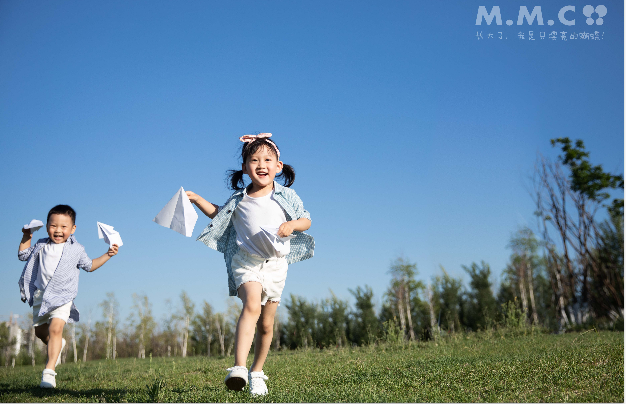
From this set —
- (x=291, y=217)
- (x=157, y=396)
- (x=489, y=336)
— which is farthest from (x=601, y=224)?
(x=157, y=396)

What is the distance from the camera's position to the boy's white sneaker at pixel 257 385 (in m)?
3.28

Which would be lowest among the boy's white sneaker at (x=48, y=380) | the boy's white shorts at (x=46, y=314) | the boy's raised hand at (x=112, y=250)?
the boy's white sneaker at (x=48, y=380)

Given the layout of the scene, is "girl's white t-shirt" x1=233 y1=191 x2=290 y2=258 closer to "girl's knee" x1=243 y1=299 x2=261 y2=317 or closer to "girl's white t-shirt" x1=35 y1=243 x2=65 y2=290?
"girl's knee" x1=243 y1=299 x2=261 y2=317

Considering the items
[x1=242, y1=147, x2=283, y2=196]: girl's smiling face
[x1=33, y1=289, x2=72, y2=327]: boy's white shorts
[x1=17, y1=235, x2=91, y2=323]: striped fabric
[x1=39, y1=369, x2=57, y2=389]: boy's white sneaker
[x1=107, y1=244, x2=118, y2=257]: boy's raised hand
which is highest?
[x1=242, y1=147, x2=283, y2=196]: girl's smiling face

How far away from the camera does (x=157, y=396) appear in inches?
121

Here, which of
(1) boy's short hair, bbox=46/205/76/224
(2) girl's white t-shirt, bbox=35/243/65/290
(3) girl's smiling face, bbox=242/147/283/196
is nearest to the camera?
(3) girl's smiling face, bbox=242/147/283/196

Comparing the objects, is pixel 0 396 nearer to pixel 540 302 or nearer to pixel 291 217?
pixel 291 217

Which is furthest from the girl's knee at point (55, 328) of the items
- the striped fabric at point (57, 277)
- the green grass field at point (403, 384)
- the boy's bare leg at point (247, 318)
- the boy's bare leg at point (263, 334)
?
the boy's bare leg at point (247, 318)

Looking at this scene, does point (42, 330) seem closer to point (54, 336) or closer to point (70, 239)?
point (54, 336)

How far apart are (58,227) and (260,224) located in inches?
97.5

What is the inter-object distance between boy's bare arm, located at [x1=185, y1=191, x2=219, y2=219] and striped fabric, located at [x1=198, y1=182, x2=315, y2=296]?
0.09 metres

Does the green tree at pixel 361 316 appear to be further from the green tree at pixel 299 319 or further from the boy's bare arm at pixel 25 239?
the boy's bare arm at pixel 25 239

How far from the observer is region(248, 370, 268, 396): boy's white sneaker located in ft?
10.8

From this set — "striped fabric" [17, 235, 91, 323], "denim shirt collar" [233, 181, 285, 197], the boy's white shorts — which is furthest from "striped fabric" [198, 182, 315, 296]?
the boy's white shorts
